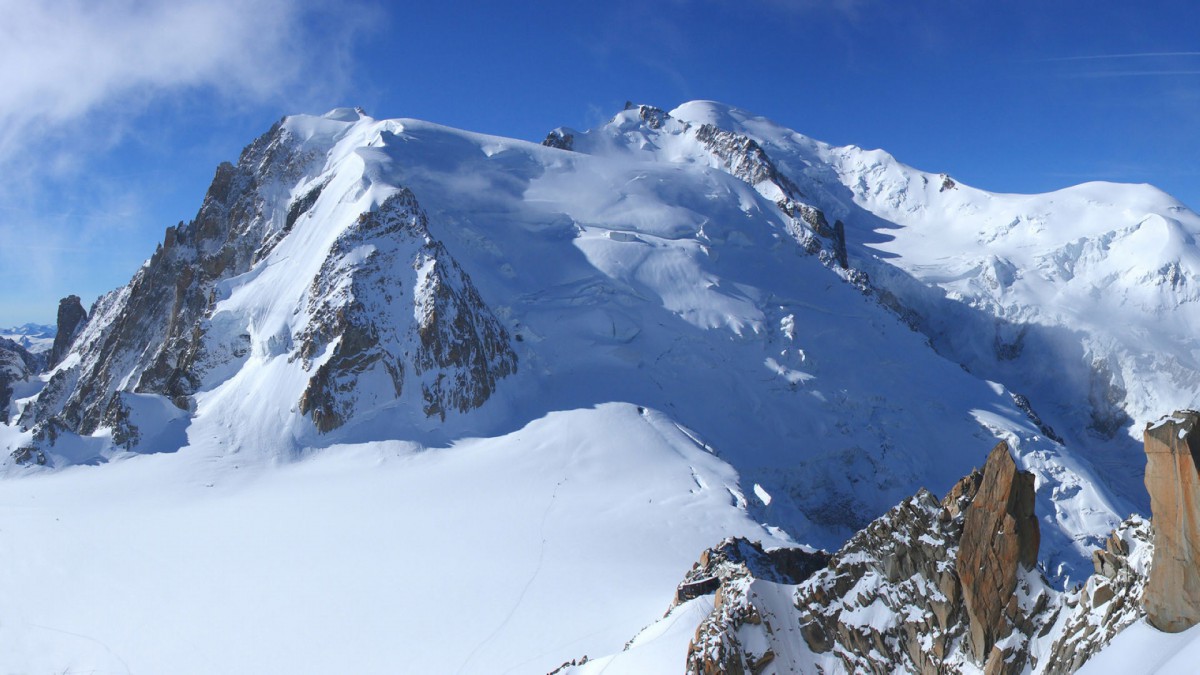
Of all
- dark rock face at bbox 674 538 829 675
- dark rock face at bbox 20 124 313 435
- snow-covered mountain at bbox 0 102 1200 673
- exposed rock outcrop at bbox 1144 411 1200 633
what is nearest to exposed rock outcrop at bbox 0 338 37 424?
snow-covered mountain at bbox 0 102 1200 673

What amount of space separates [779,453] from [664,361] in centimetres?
1193

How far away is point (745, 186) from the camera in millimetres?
97812

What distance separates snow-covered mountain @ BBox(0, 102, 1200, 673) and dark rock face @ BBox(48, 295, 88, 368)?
1391cm

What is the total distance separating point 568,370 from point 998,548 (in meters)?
49.6

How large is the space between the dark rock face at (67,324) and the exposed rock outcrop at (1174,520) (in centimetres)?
13541

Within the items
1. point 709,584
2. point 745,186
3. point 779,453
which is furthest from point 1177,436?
point 745,186

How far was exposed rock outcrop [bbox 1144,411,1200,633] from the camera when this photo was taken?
1298cm

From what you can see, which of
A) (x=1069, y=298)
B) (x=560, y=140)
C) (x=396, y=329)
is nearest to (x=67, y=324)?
(x=560, y=140)

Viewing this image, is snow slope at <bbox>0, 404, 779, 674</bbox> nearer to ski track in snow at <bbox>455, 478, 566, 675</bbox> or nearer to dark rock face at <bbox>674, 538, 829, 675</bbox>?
ski track in snow at <bbox>455, 478, 566, 675</bbox>

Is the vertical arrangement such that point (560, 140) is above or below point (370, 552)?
above

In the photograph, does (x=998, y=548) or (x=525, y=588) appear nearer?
(x=998, y=548)

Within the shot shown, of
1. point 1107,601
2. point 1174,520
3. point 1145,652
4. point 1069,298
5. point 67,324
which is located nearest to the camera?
point 1145,652

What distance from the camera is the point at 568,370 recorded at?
6562 cm

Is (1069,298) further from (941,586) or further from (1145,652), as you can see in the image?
(1145,652)
